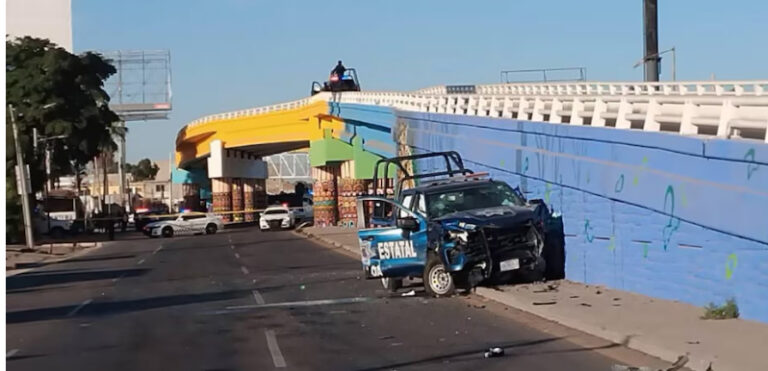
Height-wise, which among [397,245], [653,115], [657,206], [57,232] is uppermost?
[653,115]

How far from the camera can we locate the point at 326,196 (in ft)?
236

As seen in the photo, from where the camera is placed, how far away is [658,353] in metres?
11.9

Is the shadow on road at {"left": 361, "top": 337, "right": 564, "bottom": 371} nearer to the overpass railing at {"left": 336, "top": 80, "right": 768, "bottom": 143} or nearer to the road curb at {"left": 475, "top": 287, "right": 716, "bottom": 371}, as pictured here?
the road curb at {"left": 475, "top": 287, "right": 716, "bottom": 371}

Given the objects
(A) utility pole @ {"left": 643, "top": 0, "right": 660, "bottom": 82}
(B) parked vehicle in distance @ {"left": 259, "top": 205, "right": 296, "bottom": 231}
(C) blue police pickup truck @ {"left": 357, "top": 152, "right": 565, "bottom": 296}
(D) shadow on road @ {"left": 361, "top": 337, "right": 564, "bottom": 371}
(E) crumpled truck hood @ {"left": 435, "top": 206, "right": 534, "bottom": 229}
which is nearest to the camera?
(D) shadow on road @ {"left": 361, "top": 337, "right": 564, "bottom": 371}

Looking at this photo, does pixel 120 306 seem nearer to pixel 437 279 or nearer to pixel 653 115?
pixel 437 279

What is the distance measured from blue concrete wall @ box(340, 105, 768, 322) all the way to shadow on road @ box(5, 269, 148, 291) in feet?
42.1

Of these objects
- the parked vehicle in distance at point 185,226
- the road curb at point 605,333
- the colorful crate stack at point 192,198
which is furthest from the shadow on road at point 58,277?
the colorful crate stack at point 192,198

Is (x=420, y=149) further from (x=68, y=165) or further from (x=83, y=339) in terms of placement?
(x=68, y=165)

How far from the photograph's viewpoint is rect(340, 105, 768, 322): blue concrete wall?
546 inches

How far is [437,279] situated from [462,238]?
1.06 meters

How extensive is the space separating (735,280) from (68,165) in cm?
6844

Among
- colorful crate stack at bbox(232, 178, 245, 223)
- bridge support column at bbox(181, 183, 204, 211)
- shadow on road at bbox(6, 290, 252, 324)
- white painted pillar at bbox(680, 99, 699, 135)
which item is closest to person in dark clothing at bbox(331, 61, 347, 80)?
colorful crate stack at bbox(232, 178, 245, 223)

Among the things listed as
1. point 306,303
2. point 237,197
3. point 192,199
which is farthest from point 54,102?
point 192,199

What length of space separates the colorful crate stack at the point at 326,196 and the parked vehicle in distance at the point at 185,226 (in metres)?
6.74
